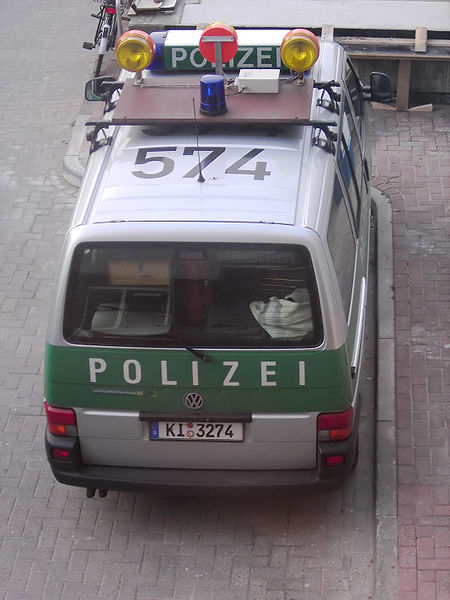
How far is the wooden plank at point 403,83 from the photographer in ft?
36.3

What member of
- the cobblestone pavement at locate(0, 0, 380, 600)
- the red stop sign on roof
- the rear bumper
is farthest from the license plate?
the red stop sign on roof

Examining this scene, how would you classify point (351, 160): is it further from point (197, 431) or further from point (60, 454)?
point (60, 454)

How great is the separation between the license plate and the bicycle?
753 centimetres

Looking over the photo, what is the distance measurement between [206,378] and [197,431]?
14.5 inches

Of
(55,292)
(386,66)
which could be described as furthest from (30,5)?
(55,292)

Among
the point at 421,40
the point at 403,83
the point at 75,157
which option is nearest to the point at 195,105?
the point at 75,157

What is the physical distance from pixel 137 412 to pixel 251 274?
40.0 inches

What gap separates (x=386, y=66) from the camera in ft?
36.8

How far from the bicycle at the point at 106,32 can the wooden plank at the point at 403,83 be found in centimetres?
340

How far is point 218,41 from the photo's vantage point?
6.03 meters

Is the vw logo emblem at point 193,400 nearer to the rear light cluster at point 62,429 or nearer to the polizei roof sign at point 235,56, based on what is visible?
the rear light cluster at point 62,429

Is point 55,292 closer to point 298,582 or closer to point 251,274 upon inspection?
point 251,274

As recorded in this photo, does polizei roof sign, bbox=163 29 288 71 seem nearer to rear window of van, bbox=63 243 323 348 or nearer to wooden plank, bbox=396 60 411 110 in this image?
rear window of van, bbox=63 243 323 348

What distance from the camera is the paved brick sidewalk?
5.66 m
